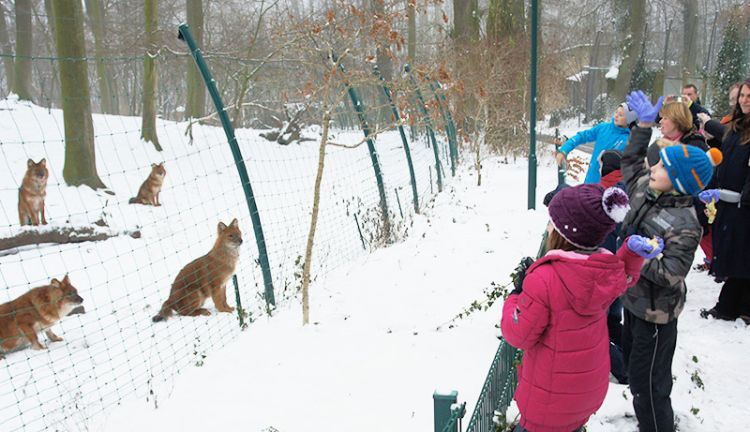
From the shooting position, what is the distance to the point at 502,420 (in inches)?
102

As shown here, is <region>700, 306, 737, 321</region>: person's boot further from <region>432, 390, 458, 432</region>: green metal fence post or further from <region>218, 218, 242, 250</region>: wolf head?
<region>218, 218, 242, 250</region>: wolf head

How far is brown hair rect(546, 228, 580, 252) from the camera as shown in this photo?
2.23m

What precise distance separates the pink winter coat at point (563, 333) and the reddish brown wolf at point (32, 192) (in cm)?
852

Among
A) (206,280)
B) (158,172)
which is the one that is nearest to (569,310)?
(206,280)

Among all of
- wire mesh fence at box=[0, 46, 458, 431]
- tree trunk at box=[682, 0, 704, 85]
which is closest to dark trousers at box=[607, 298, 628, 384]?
wire mesh fence at box=[0, 46, 458, 431]

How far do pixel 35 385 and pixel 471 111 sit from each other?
1159 cm

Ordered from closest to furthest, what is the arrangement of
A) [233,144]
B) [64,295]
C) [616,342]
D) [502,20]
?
[616,342]
[233,144]
[64,295]
[502,20]

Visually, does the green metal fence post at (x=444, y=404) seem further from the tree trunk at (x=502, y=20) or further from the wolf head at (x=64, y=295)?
the tree trunk at (x=502, y=20)

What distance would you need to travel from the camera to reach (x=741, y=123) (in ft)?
13.9

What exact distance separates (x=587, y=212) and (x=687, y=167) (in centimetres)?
93

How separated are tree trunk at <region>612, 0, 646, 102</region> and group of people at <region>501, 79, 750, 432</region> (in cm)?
1805

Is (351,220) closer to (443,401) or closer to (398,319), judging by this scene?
(398,319)

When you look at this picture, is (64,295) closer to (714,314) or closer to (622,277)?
(622,277)

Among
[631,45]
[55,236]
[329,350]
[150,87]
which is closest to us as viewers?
[329,350]
